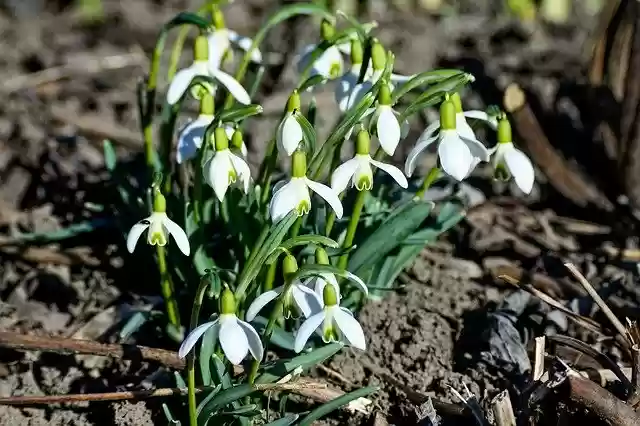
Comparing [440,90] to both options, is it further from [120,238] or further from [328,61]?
[120,238]

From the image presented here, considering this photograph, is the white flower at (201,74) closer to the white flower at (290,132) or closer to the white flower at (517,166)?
the white flower at (290,132)

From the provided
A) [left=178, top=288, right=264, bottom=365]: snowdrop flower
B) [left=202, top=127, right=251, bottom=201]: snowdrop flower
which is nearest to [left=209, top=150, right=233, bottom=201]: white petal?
[left=202, top=127, right=251, bottom=201]: snowdrop flower

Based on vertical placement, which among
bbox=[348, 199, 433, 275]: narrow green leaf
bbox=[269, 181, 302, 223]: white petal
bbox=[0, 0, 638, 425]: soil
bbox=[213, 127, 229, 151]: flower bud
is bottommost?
bbox=[0, 0, 638, 425]: soil

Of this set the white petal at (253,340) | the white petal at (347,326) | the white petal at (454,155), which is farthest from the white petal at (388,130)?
the white petal at (253,340)

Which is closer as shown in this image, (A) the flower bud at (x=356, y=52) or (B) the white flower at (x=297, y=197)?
(B) the white flower at (x=297, y=197)

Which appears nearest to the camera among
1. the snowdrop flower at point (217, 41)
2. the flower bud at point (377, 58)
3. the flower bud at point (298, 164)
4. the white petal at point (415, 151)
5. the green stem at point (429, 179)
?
the flower bud at point (298, 164)

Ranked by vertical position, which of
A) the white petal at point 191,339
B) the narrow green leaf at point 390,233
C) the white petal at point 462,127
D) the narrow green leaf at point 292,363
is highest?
the white petal at point 462,127

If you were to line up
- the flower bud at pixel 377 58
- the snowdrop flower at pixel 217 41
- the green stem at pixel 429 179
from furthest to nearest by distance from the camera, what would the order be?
the snowdrop flower at pixel 217 41 < the green stem at pixel 429 179 < the flower bud at pixel 377 58

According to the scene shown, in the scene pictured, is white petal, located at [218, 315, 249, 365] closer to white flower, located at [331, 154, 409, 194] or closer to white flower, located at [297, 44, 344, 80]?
white flower, located at [331, 154, 409, 194]

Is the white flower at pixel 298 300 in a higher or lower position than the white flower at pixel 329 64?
lower
